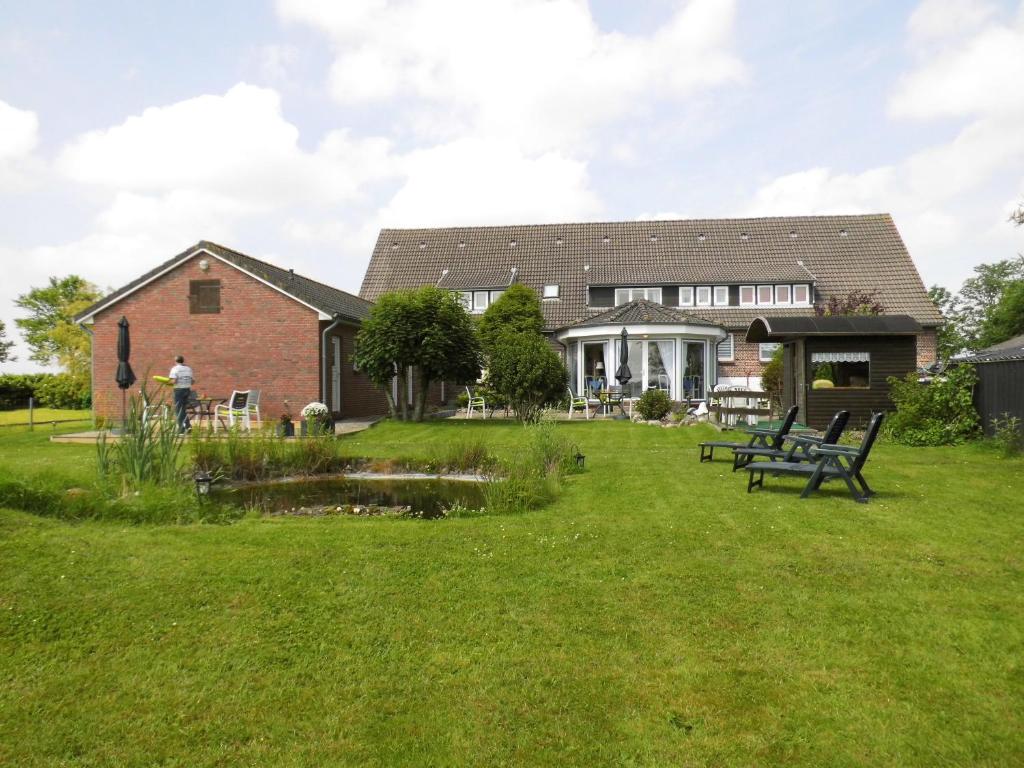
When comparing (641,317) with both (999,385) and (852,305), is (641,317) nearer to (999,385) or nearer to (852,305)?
(852,305)

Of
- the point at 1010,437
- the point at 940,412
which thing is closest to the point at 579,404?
the point at 940,412

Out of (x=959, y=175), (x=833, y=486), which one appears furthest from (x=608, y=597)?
(x=959, y=175)

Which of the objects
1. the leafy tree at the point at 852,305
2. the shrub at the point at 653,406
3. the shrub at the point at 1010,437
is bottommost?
the shrub at the point at 1010,437

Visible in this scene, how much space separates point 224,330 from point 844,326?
15.5 metres

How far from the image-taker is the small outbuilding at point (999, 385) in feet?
45.3

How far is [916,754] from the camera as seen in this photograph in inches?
129

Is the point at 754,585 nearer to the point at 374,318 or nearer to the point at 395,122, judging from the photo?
the point at 395,122

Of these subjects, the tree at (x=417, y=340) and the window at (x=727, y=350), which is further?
the window at (x=727, y=350)

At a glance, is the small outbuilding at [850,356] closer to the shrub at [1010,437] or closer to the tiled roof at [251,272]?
the shrub at [1010,437]

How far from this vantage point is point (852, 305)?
103ft

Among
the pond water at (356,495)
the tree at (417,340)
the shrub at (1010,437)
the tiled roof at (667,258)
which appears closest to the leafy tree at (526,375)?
the tree at (417,340)

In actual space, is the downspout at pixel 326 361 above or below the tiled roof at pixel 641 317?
below

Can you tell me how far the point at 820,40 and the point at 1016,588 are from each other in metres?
10.9

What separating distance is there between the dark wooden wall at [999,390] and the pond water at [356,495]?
983 cm
